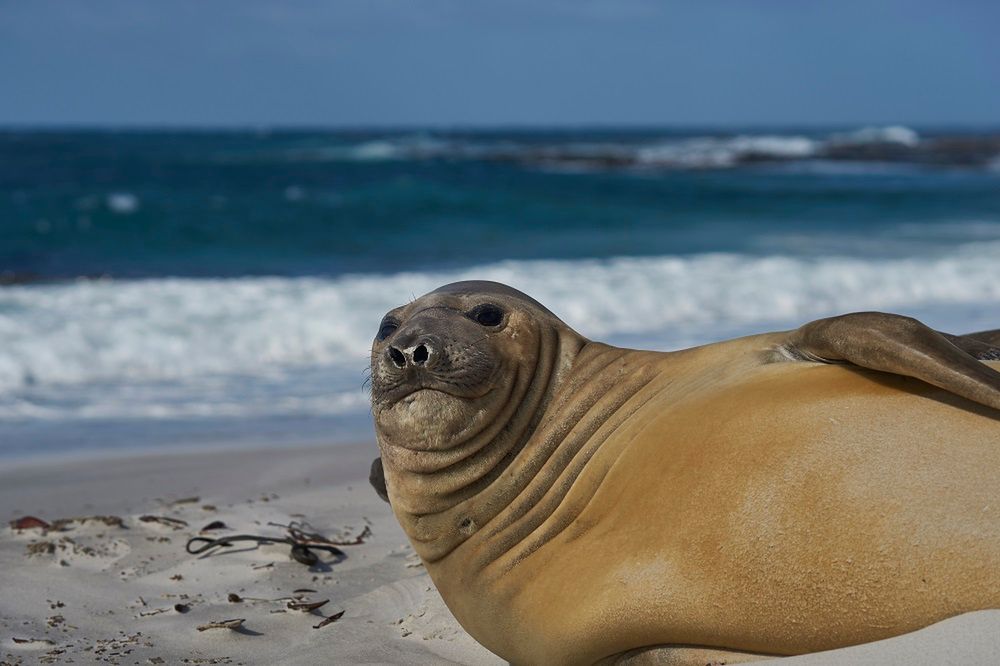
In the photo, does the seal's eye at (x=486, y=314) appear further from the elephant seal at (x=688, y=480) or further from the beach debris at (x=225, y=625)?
the beach debris at (x=225, y=625)

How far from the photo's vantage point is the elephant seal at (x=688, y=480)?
2.94 meters

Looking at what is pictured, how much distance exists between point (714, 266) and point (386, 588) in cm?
1029

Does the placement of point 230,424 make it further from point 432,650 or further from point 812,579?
point 812,579

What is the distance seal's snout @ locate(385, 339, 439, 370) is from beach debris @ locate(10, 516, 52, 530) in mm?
2316

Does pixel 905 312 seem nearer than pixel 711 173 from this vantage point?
Yes

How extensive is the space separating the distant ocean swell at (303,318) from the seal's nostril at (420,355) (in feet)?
13.9

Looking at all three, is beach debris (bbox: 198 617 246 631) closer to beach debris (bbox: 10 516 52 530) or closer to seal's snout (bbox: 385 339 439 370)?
seal's snout (bbox: 385 339 439 370)

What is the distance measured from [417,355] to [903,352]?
127cm

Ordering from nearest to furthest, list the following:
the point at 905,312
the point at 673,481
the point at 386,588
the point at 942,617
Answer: the point at 942,617 → the point at 673,481 → the point at 386,588 → the point at 905,312

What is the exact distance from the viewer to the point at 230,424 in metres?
7.43

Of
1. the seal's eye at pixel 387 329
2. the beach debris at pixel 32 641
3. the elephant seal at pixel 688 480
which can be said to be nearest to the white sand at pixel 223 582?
the beach debris at pixel 32 641

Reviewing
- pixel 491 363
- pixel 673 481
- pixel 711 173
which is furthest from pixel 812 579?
pixel 711 173

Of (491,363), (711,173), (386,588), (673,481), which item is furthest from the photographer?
(711,173)

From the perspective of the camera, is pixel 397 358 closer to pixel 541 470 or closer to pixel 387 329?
pixel 387 329
